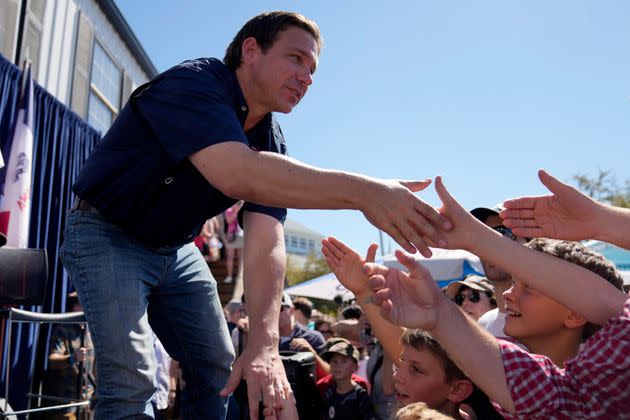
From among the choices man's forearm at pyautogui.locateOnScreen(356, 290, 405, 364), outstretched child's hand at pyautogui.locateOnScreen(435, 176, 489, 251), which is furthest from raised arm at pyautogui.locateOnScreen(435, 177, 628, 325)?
man's forearm at pyautogui.locateOnScreen(356, 290, 405, 364)

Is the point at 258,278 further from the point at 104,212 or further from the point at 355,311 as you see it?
the point at 355,311

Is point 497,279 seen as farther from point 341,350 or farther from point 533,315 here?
point 341,350

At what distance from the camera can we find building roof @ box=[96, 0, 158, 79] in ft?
33.4

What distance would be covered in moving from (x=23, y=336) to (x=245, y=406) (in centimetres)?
394

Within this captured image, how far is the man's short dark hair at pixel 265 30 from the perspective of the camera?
7.41ft

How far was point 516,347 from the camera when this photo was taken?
5.01 ft

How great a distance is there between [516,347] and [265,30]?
4.83 ft

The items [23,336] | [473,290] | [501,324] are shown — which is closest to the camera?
[501,324]

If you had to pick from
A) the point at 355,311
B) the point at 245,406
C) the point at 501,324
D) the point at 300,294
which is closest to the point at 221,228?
the point at 300,294

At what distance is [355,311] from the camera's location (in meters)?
7.53

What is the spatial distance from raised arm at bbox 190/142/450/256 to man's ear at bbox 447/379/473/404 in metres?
0.90

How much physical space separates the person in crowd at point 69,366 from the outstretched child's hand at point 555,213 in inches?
185

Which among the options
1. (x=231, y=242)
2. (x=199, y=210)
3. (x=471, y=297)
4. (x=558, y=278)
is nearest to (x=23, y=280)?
(x=199, y=210)

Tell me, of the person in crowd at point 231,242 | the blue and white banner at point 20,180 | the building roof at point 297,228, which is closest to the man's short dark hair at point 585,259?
the blue and white banner at point 20,180
